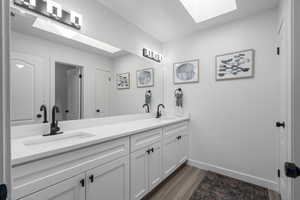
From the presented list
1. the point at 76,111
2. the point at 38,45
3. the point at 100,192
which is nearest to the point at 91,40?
the point at 38,45

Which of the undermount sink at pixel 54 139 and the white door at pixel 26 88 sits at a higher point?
the white door at pixel 26 88

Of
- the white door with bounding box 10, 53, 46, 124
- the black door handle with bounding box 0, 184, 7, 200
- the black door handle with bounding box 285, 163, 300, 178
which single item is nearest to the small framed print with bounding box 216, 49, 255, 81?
the black door handle with bounding box 285, 163, 300, 178

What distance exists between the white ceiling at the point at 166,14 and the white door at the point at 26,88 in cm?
118

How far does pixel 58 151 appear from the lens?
0.90m

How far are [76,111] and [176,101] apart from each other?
1732 mm

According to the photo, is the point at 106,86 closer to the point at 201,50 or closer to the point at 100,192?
the point at 100,192

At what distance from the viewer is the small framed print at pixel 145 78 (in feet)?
8.16

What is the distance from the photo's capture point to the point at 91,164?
1086 mm

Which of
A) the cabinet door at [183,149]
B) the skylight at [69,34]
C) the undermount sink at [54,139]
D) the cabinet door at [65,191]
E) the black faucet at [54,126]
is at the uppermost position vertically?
the skylight at [69,34]

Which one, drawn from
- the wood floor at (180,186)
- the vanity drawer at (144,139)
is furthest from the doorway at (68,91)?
the wood floor at (180,186)

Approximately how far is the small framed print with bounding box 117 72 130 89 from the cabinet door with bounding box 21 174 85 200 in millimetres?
1370

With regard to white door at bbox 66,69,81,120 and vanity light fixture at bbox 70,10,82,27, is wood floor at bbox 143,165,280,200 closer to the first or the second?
white door at bbox 66,69,81,120

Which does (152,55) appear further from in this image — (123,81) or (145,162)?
(145,162)

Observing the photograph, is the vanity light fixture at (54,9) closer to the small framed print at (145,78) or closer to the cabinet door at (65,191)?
the small framed print at (145,78)
